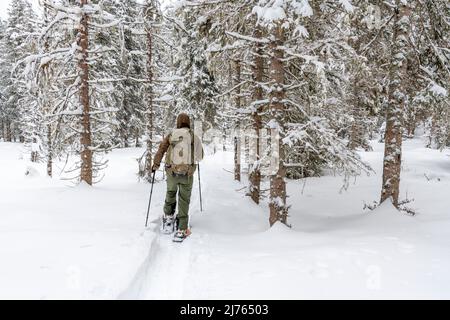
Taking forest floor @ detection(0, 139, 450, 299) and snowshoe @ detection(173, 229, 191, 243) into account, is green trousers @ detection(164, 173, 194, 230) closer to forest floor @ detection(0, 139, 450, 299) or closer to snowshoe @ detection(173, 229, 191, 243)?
snowshoe @ detection(173, 229, 191, 243)

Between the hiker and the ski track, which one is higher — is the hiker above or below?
above

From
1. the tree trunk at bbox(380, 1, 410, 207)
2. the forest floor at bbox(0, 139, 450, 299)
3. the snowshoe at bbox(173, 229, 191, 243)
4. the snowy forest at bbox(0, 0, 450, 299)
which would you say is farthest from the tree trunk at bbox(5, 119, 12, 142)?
the tree trunk at bbox(380, 1, 410, 207)

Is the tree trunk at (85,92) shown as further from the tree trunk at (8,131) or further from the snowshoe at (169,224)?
the tree trunk at (8,131)

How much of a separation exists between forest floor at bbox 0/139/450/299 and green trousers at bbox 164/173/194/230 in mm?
429

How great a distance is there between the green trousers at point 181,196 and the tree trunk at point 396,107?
5.29 meters

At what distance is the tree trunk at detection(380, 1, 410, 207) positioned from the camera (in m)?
8.99

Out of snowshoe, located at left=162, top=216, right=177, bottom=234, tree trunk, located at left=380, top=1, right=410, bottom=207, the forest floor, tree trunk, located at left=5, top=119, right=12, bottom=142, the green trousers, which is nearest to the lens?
the forest floor

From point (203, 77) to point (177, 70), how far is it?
2.39 m

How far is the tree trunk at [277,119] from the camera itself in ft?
25.3

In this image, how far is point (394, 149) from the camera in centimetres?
913

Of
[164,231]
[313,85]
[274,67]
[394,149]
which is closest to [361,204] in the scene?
[394,149]

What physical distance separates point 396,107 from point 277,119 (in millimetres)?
3541

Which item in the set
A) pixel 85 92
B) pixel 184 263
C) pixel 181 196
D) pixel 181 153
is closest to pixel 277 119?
pixel 181 153

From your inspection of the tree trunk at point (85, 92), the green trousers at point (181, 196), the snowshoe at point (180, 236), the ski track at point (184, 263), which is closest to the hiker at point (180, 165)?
the green trousers at point (181, 196)
